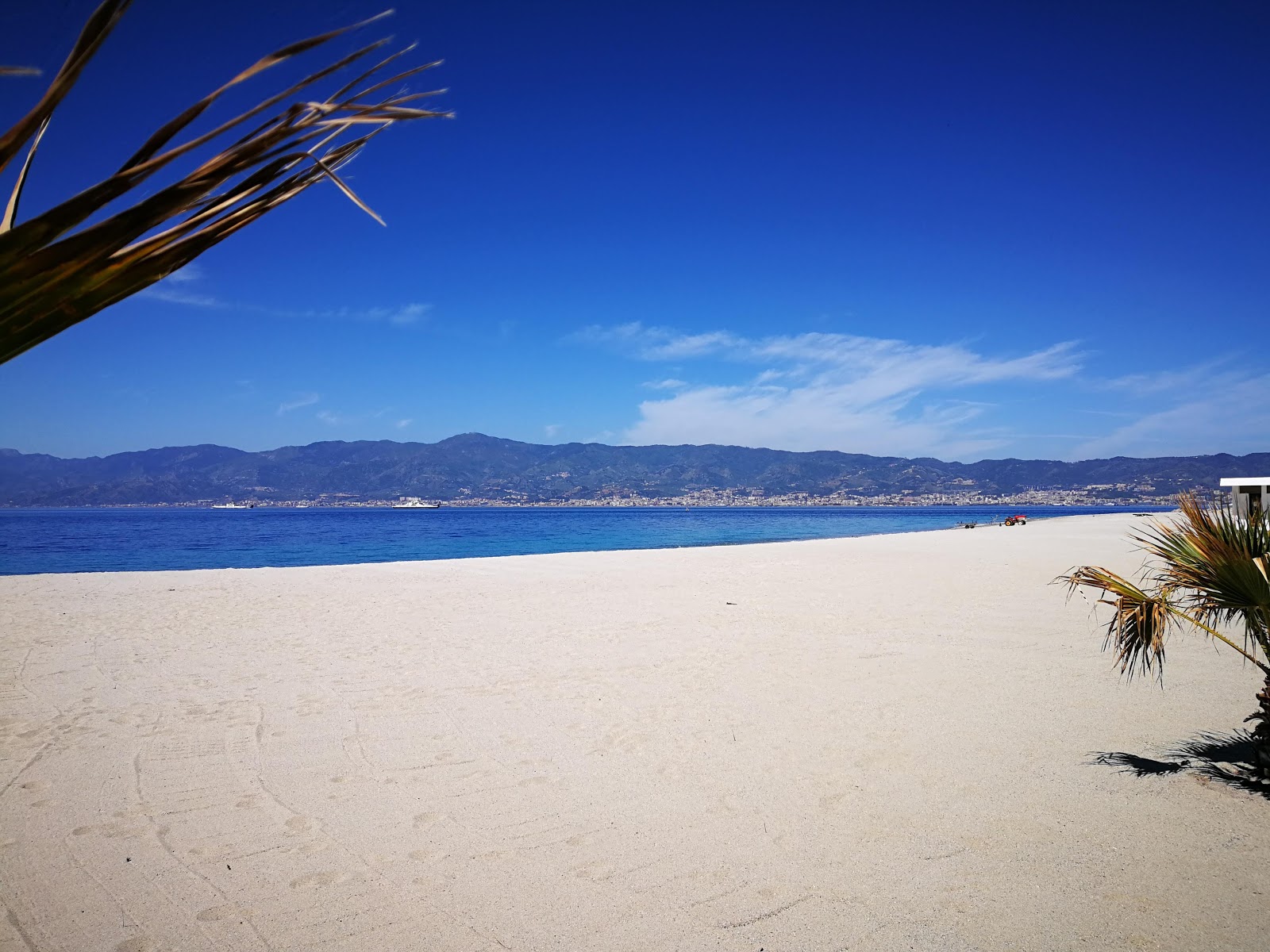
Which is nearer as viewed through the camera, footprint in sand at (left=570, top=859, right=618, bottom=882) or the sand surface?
the sand surface

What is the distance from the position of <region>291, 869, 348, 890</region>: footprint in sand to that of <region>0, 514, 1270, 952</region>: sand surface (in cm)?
2

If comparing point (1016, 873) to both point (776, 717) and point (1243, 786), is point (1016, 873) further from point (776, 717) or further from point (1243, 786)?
point (776, 717)

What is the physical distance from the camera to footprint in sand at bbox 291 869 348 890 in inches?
134

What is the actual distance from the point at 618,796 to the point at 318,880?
5.67ft

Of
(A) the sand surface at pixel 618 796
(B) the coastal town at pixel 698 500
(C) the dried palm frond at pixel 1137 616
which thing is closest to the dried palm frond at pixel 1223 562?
(C) the dried palm frond at pixel 1137 616

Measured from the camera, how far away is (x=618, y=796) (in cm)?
443

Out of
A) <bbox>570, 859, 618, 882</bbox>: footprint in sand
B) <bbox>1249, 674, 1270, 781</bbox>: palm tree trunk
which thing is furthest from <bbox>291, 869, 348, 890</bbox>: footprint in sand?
<bbox>1249, 674, 1270, 781</bbox>: palm tree trunk

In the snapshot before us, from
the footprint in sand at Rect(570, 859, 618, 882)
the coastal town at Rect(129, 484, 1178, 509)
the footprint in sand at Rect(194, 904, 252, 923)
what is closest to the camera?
the footprint in sand at Rect(194, 904, 252, 923)

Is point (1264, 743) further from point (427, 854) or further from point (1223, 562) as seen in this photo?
point (427, 854)

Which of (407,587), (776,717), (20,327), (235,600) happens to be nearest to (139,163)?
(20,327)

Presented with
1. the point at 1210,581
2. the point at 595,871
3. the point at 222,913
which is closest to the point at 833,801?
the point at 595,871

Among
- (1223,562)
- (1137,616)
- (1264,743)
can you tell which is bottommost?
(1264,743)

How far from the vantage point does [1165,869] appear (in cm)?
347

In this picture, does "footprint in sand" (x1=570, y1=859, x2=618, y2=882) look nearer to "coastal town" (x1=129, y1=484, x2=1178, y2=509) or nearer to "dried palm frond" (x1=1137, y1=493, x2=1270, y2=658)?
"dried palm frond" (x1=1137, y1=493, x2=1270, y2=658)
